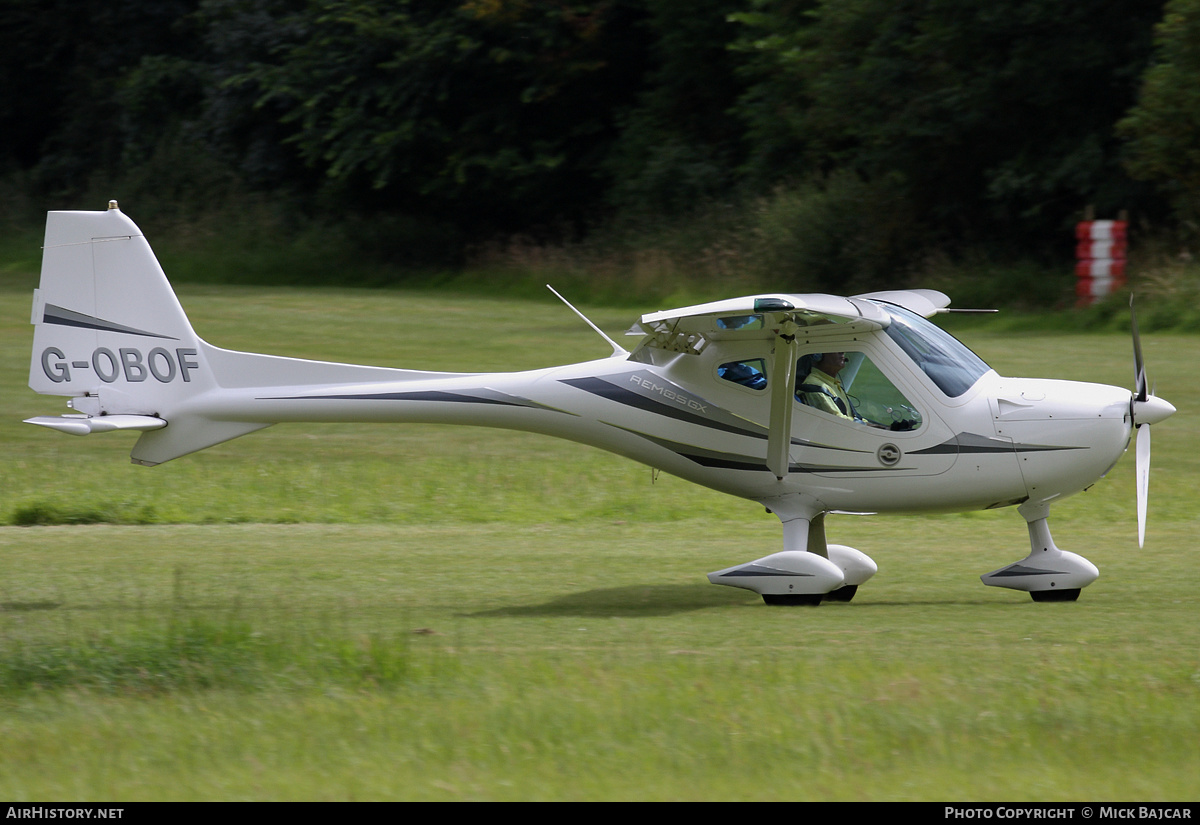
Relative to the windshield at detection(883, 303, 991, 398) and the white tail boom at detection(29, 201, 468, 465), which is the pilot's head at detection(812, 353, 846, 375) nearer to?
the windshield at detection(883, 303, 991, 398)

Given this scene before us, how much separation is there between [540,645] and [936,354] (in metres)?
3.44

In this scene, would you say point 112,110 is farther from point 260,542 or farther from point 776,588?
point 776,588

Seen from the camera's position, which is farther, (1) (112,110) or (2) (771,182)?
(1) (112,110)

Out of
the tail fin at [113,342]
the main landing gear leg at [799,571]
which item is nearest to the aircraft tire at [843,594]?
the main landing gear leg at [799,571]

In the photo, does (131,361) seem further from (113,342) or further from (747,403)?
(747,403)

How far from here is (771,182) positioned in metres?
35.6

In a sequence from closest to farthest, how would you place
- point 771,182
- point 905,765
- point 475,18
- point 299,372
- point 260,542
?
point 905,765, point 299,372, point 260,542, point 771,182, point 475,18

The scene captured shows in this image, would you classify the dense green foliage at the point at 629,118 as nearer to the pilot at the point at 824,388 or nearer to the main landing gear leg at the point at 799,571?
the pilot at the point at 824,388

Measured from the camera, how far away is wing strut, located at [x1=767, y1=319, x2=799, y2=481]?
30.7ft

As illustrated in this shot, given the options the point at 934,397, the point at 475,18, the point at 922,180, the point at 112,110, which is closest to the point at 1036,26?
the point at 922,180

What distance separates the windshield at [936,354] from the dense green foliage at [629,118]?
1810 centimetres

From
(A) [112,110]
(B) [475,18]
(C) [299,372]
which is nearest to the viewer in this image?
(C) [299,372]

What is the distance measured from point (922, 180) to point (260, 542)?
23.3 metres

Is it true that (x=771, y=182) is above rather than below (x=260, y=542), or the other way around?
above
